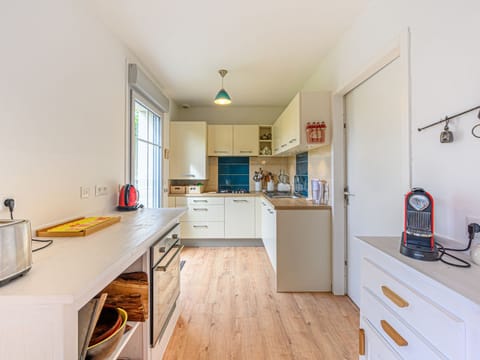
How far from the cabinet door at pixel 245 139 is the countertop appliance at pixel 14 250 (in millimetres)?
3635

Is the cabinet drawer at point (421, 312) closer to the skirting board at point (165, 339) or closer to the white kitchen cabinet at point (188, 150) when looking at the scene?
the skirting board at point (165, 339)

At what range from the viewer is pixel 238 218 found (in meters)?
3.92

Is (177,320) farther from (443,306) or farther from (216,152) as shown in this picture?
(216,152)

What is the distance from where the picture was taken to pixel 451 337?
67 centimetres

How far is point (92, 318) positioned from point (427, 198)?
52.2 inches

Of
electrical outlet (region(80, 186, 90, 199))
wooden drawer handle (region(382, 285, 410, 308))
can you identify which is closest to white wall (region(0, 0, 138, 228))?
electrical outlet (region(80, 186, 90, 199))

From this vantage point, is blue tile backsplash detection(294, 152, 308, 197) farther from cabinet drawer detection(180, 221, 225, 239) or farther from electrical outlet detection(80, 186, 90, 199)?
electrical outlet detection(80, 186, 90, 199)

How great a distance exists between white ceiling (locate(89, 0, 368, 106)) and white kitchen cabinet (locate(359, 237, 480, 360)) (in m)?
1.75

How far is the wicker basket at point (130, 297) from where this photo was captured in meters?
1.22

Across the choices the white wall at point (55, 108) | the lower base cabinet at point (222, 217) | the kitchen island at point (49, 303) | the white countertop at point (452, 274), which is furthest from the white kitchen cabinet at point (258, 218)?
the kitchen island at point (49, 303)

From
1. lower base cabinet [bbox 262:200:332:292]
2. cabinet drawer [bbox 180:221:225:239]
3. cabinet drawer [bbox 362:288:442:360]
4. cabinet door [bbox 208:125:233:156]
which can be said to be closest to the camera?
cabinet drawer [bbox 362:288:442:360]

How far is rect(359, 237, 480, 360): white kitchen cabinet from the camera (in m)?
0.64

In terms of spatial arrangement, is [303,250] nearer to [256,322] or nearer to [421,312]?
[256,322]

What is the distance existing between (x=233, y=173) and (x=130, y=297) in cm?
346
